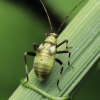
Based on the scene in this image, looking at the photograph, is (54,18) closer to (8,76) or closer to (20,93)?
(8,76)

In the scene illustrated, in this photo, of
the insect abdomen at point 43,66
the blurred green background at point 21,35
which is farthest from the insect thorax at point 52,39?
the blurred green background at point 21,35

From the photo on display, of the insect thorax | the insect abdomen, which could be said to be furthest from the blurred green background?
the insect abdomen

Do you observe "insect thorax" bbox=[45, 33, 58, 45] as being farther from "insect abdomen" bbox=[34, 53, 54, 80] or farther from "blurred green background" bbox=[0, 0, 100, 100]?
"blurred green background" bbox=[0, 0, 100, 100]

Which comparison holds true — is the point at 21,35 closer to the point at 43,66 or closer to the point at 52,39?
the point at 52,39

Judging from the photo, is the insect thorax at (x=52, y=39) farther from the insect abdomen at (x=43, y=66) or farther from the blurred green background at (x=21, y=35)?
the blurred green background at (x=21, y=35)

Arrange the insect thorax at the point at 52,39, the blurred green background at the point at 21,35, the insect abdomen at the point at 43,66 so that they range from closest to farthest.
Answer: the insect abdomen at the point at 43,66 < the insect thorax at the point at 52,39 < the blurred green background at the point at 21,35

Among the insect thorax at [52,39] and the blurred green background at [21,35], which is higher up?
the insect thorax at [52,39]

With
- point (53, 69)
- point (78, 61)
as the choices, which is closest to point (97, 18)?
point (78, 61)
